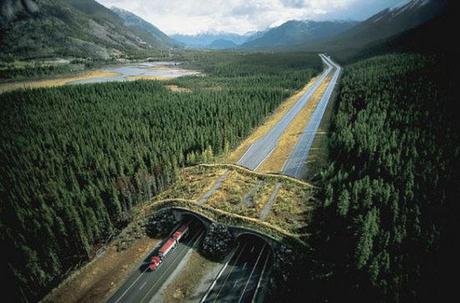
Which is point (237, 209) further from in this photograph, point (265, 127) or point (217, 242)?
point (265, 127)

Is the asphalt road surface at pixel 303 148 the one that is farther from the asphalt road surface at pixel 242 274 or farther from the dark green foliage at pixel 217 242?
the dark green foliage at pixel 217 242

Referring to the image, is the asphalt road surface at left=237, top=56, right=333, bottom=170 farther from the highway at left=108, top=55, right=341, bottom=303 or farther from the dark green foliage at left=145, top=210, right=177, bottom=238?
the dark green foliage at left=145, top=210, right=177, bottom=238

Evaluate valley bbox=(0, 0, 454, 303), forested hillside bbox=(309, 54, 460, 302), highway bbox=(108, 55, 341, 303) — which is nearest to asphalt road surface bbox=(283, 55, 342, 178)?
valley bbox=(0, 0, 454, 303)

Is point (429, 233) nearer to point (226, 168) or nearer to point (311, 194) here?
point (311, 194)

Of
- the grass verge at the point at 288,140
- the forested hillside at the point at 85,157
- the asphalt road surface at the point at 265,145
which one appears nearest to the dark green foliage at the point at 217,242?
the forested hillside at the point at 85,157

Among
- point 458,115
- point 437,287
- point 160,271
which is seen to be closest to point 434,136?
point 458,115
